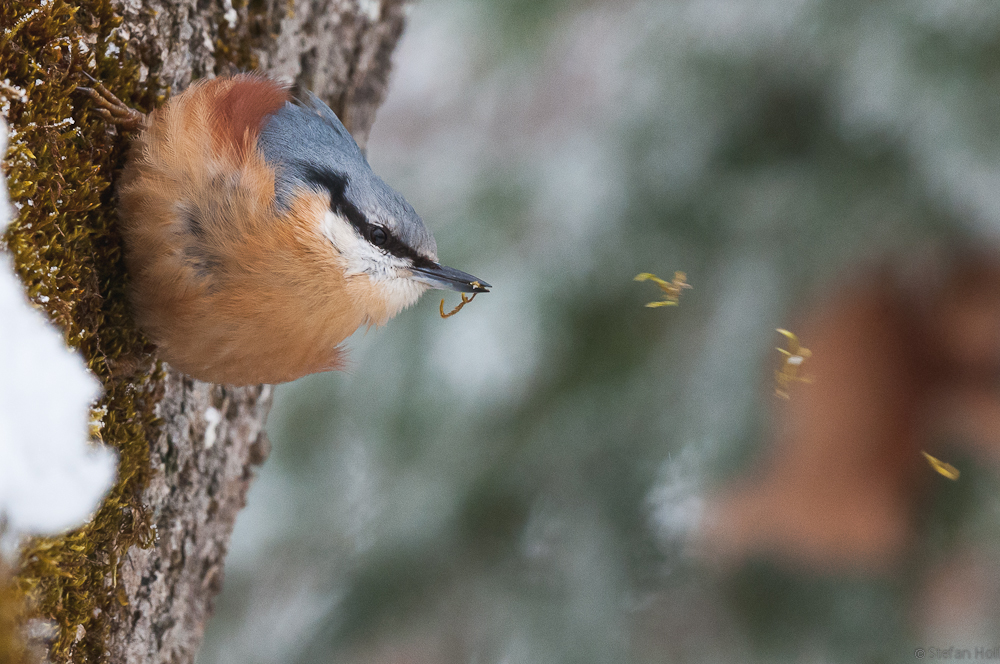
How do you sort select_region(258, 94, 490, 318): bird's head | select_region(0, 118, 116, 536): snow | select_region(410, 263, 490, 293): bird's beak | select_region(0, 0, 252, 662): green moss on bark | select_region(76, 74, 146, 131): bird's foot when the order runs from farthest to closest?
select_region(410, 263, 490, 293): bird's beak → select_region(258, 94, 490, 318): bird's head → select_region(76, 74, 146, 131): bird's foot → select_region(0, 0, 252, 662): green moss on bark → select_region(0, 118, 116, 536): snow

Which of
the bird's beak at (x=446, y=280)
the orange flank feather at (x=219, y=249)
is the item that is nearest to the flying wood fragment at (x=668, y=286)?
the bird's beak at (x=446, y=280)

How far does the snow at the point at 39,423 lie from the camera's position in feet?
2.48

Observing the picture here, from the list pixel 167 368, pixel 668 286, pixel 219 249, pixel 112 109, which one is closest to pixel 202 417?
pixel 167 368

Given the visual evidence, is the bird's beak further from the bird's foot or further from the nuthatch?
the bird's foot

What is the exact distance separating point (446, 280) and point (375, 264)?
0.13 m

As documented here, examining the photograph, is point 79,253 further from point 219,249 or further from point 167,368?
point 167,368

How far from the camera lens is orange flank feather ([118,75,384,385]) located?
3.54 feet

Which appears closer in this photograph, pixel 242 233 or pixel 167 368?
pixel 242 233

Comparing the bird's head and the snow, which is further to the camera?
the bird's head

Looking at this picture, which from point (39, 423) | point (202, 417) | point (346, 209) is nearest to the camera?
point (39, 423)

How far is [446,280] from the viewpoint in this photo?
1.28 metres

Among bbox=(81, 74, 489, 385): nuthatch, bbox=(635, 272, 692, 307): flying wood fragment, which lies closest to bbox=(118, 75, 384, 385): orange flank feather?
bbox=(81, 74, 489, 385): nuthatch

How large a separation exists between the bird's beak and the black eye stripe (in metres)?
0.04

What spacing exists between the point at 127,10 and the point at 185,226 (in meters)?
0.35
